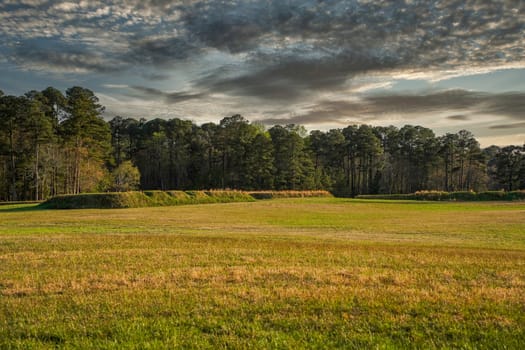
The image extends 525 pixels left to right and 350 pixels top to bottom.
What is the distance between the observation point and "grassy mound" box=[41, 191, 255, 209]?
1629 inches

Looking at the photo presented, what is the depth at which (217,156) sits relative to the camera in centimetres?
10906

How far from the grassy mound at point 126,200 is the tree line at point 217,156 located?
2288cm

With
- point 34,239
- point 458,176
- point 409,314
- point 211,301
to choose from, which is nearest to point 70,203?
point 34,239

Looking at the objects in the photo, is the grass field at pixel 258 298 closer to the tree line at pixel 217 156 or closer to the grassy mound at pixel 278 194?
the grassy mound at pixel 278 194

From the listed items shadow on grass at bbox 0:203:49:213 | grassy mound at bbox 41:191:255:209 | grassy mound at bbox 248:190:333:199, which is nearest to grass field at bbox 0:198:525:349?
shadow on grass at bbox 0:203:49:213

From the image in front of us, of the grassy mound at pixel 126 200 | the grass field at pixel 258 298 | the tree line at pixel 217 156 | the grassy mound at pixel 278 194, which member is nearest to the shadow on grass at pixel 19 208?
the grassy mound at pixel 126 200

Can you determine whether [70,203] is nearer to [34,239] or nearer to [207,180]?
[34,239]

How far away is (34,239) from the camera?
16.5 meters

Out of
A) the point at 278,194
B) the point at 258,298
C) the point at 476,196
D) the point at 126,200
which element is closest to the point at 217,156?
the point at 278,194

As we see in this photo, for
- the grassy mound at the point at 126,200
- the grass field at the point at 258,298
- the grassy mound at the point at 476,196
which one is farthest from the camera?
the grassy mound at the point at 476,196

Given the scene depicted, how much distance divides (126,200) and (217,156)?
216 ft

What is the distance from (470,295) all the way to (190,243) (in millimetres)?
11325

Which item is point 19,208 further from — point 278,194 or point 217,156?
point 217,156

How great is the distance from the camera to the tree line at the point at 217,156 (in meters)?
63.2
